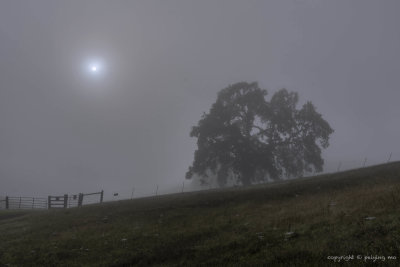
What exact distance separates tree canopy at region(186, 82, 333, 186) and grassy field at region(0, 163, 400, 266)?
97.5 ft

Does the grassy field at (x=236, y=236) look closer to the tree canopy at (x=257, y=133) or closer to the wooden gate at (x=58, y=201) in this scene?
the wooden gate at (x=58, y=201)

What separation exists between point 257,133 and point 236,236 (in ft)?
140

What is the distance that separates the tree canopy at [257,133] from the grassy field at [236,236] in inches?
1170

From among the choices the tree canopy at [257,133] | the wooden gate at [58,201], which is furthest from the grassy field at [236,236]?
the tree canopy at [257,133]

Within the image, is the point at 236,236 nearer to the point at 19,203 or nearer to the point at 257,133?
the point at 257,133

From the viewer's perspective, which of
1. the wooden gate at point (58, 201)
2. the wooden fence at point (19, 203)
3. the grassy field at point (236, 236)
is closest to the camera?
the grassy field at point (236, 236)

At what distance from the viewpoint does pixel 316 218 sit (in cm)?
1139

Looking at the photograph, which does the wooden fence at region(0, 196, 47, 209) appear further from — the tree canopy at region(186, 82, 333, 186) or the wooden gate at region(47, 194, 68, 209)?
the tree canopy at region(186, 82, 333, 186)

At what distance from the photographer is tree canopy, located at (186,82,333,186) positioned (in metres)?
50.0

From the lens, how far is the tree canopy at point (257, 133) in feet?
164

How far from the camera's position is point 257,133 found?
2071 inches

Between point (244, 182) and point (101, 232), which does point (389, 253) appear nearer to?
point (101, 232)

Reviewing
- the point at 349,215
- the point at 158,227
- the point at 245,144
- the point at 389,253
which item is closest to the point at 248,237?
the point at 349,215

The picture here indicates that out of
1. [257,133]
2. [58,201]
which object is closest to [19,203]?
[58,201]
